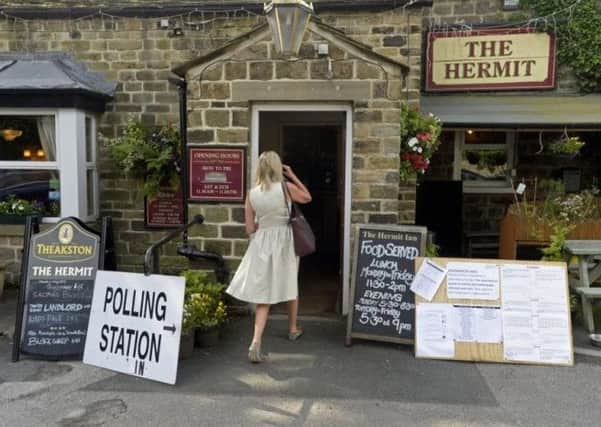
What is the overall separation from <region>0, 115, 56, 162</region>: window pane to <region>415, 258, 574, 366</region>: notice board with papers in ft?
16.2

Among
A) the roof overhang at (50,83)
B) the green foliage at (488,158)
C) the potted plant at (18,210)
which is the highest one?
the roof overhang at (50,83)

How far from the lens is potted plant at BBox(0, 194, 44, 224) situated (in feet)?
21.8

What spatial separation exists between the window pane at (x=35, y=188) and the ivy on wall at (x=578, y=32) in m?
7.02

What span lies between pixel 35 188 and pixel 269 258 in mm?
3899

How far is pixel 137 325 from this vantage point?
417cm

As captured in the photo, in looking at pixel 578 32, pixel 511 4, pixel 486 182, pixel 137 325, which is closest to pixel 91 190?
pixel 137 325

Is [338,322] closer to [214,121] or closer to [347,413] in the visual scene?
[347,413]

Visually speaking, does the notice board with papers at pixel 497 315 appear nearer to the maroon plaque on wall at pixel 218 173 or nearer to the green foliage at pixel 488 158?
the maroon plaque on wall at pixel 218 173

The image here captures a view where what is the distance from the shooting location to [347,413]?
12.0ft

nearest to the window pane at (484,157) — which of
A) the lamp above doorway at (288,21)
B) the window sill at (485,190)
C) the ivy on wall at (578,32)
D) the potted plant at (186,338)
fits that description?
the window sill at (485,190)

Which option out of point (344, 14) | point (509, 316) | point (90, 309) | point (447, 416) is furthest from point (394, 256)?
point (344, 14)

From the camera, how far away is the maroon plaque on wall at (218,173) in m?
5.47

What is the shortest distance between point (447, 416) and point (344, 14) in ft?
16.5

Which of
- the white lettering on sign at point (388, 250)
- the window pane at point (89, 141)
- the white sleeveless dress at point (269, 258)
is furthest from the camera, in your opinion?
the window pane at point (89, 141)
